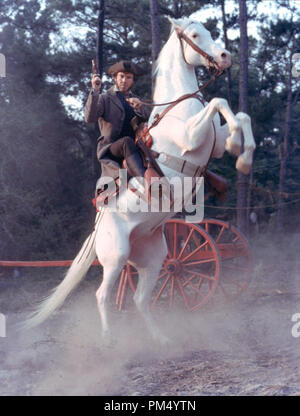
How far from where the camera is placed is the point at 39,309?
4.89 meters

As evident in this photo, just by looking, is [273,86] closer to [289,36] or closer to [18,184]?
Answer: [289,36]

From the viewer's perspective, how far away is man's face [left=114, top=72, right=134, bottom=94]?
4453 mm

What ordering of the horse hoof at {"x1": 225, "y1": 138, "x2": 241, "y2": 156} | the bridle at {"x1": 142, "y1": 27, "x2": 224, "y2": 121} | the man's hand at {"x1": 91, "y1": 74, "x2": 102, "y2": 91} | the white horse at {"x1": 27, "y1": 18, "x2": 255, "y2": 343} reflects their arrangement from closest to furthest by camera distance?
1. the horse hoof at {"x1": 225, "y1": 138, "x2": 241, "y2": 156}
2. the white horse at {"x1": 27, "y1": 18, "x2": 255, "y2": 343}
3. the bridle at {"x1": 142, "y1": 27, "x2": 224, "y2": 121}
4. the man's hand at {"x1": 91, "y1": 74, "x2": 102, "y2": 91}

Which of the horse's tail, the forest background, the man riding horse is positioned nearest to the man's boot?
the man riding horse

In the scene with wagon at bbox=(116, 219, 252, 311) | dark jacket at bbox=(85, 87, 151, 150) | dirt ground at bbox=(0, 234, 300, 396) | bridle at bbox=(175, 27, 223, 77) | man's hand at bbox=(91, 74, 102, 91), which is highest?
bridle at bbox=(175, 27, 223, 77)

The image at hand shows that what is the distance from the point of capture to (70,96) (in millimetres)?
12547

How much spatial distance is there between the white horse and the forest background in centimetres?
483

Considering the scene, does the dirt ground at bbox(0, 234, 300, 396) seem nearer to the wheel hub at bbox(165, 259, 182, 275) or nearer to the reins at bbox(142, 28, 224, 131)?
the wheel hub at bbox(165, 259, 182, 275)

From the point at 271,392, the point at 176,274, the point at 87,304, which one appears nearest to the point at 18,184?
the point at 87,304

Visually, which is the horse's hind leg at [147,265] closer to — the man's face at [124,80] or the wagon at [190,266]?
the wagon at [190,266]

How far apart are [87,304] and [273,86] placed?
989 cm

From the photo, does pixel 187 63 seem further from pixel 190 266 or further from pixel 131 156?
pixel 190 266

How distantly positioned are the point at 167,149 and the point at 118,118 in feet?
1.94

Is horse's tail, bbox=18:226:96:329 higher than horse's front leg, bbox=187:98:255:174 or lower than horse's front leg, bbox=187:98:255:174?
lower
